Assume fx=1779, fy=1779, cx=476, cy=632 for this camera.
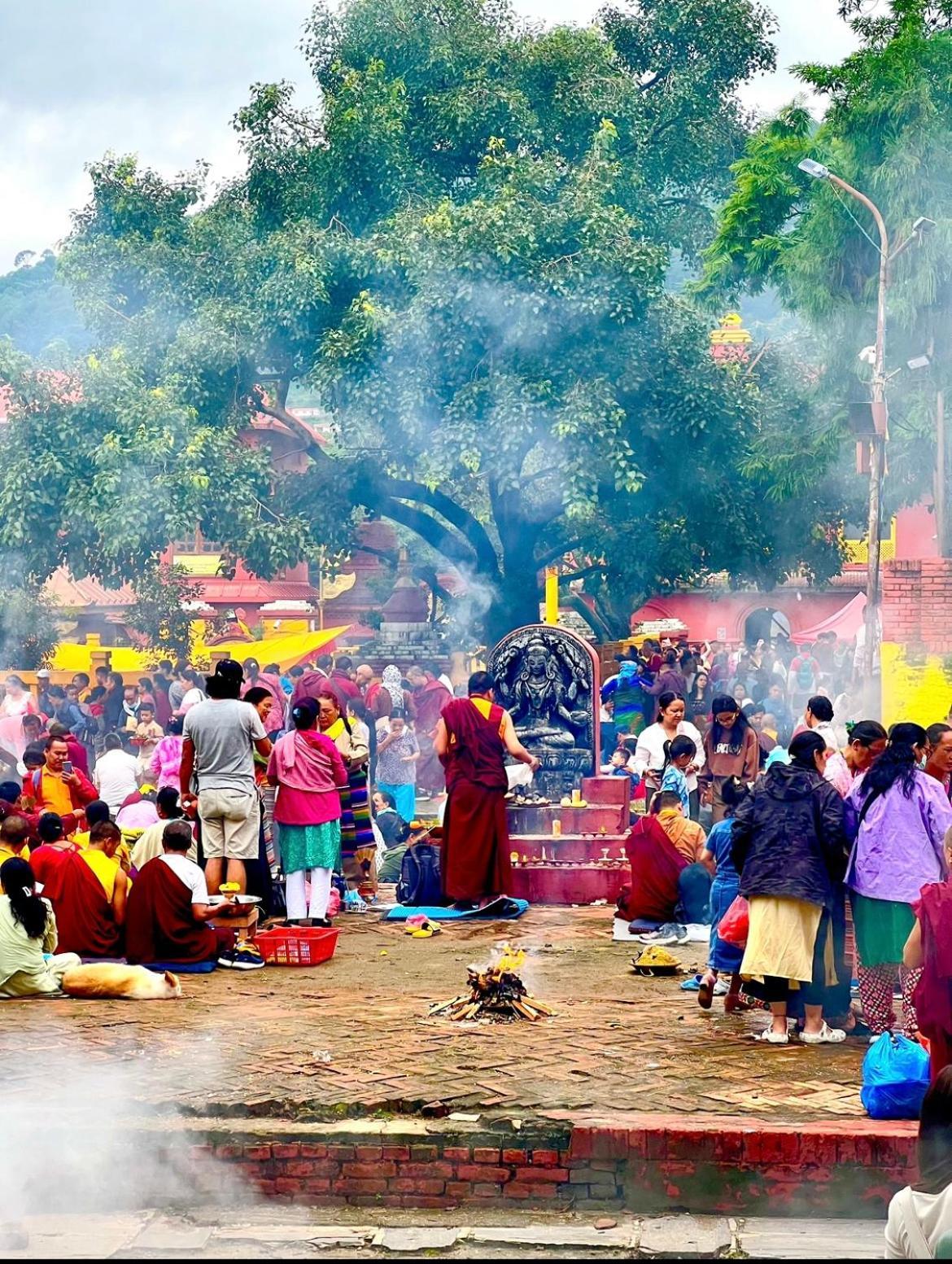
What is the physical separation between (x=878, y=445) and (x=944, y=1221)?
17.9 m

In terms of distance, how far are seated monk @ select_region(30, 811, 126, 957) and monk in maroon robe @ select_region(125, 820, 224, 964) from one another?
0.47 ft

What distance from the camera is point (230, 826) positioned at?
11062 millimetres

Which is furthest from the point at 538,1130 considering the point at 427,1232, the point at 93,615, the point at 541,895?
the point at 93,615

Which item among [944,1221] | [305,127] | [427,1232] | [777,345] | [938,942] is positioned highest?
[305,127]

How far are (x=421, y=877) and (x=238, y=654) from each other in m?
19.0

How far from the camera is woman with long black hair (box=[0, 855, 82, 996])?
9.23 meters

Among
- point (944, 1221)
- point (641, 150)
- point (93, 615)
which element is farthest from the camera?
point (93, 615)

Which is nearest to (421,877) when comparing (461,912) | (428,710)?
(461,912)

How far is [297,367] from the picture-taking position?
85.8 feet

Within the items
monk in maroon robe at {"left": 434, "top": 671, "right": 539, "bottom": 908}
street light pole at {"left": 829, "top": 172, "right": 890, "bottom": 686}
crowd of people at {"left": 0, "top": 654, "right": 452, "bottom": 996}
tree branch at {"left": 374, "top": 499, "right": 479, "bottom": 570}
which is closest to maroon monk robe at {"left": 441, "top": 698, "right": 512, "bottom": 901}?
monk in maroon robe at {"left": 434, "top": 671, "right": 539, "bottom": 908}

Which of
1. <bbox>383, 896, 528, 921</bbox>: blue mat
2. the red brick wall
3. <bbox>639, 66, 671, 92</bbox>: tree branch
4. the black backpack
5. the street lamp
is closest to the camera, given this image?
<bbox>383, 896, 528, 921</bbox>: blue mat

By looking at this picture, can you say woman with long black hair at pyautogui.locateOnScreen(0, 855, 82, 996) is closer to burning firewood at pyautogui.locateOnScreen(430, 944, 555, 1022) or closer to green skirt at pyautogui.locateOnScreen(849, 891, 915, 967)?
burning firewood at pyautogui.locateOnScreen(430, 944, 555, 1022)

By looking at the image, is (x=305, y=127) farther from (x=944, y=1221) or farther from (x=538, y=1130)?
(x=944, y=1221)

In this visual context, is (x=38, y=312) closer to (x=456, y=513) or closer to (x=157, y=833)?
(x=456, y=513)
